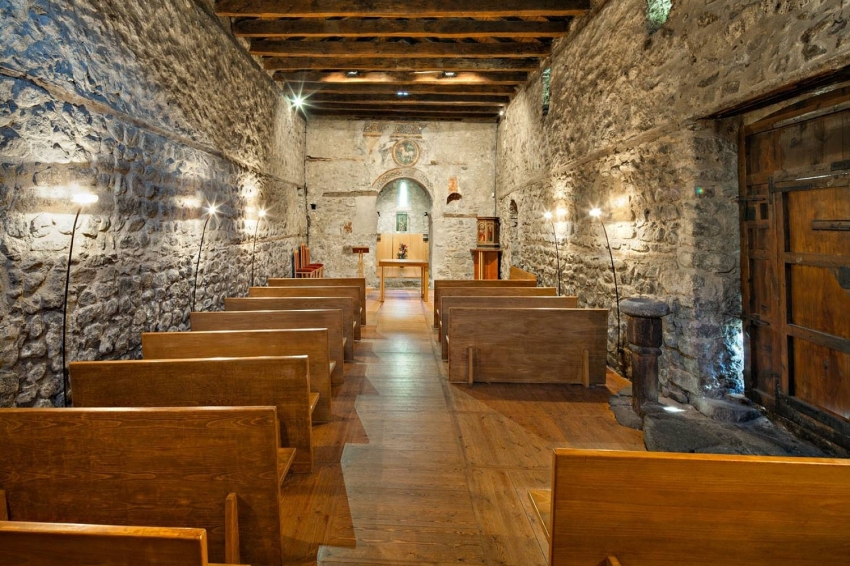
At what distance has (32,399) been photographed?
289 centimetres

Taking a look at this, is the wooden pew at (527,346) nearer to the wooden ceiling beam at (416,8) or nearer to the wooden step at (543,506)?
the wooden step at (543,506)

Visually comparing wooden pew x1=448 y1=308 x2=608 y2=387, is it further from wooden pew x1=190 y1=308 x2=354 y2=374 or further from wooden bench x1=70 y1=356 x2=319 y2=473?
wooden bench x1=70 y1=356 x2=319 y2=473

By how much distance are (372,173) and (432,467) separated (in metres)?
9.84

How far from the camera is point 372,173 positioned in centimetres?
1184

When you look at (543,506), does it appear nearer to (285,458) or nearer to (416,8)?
(285,458)

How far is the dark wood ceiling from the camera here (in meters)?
5.91

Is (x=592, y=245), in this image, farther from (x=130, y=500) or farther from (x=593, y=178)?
(x=130, y=500)

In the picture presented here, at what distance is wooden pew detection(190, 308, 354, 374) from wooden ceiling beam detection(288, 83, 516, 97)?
6360 millimetres

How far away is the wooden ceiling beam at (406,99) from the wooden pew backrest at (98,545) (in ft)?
31.8

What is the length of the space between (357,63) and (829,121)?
6832 mm

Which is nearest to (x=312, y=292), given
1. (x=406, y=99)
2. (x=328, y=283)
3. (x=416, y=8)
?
(x=328, y=283)

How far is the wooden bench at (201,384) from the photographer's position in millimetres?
2607

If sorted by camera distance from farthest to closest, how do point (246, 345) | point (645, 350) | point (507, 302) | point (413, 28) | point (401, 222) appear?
point (401, 222) < point (413, 28) < point (507, 302) < point (645, 350) < point (246, 345)

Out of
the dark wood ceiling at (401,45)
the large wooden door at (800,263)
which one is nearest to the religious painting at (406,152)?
the dark wood ceiling at (401,45)
